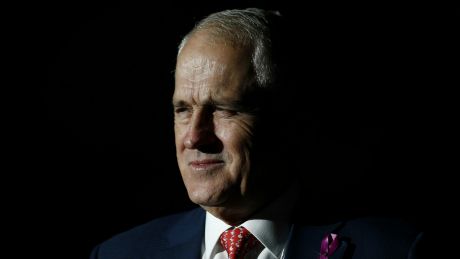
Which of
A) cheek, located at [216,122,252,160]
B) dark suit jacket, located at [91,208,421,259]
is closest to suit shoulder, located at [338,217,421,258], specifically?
dark suit jacket, located at [91,208,421,259]

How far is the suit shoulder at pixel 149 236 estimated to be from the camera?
2.47 metres

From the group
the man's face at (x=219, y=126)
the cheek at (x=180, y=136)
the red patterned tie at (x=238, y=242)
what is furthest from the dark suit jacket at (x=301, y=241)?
the cheek at (x=180, y=136)

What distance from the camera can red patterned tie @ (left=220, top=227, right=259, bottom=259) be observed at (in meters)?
2.21

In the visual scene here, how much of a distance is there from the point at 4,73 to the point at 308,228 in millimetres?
1572

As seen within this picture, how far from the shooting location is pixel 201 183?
85.5 inches

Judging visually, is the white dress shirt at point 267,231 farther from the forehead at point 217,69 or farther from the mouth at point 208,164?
the forehead at point 217,69

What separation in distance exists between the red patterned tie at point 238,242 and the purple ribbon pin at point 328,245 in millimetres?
256

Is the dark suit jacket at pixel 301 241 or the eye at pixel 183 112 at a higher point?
the eye at pixel 183 112

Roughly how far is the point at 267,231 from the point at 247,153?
1.02 ft

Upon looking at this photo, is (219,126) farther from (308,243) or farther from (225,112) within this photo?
(308,243)

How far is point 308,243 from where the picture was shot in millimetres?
2182

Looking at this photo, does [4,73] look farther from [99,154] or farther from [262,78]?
[262,78]

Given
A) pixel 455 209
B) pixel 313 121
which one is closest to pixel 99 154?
pixel 313 121

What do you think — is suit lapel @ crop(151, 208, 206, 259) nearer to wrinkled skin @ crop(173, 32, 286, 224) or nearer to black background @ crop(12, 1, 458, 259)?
wrinkled skin @ crop(173, 32, 286, 224)
